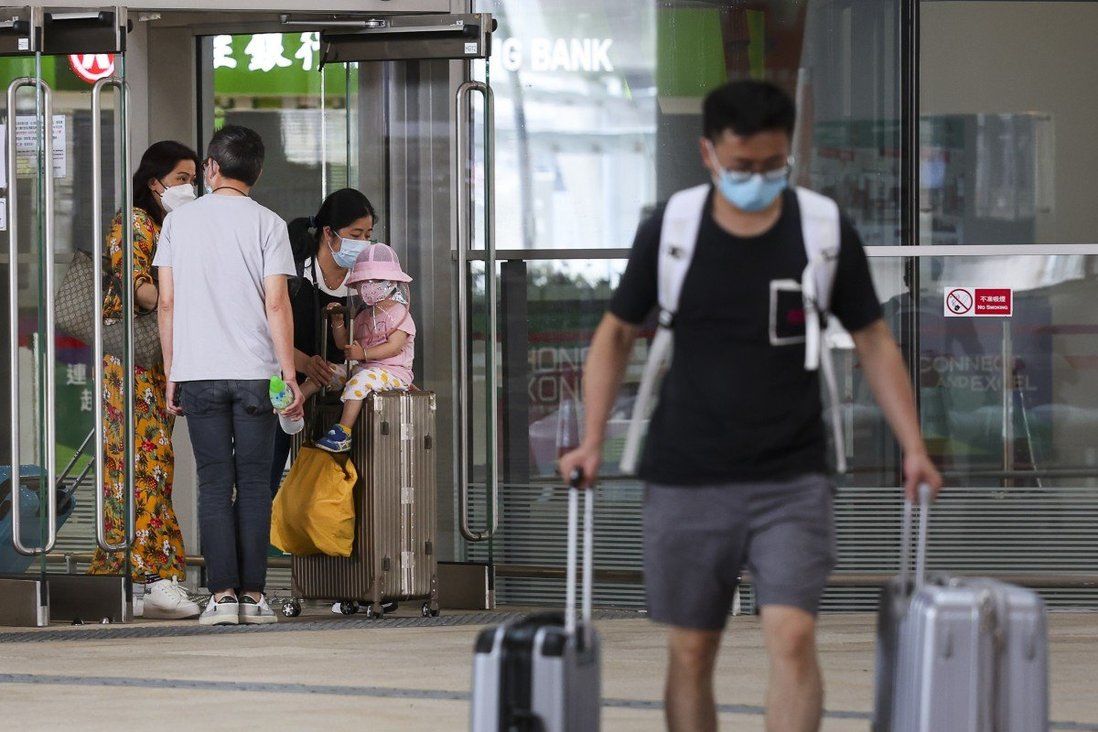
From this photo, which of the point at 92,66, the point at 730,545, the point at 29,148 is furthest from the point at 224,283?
the point at 730,545

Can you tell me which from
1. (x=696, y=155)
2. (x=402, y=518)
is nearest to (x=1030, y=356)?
(x=696, y=155)

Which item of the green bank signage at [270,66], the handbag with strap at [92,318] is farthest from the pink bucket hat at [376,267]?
the green bank signage at [270,66]

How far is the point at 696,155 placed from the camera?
7.66 metres

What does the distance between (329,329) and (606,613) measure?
1617 mm

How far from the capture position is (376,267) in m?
6.67

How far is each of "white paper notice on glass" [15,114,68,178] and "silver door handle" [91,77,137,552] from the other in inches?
5.4

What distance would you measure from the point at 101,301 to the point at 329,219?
88cm

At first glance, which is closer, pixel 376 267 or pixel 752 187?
pixel 752 187

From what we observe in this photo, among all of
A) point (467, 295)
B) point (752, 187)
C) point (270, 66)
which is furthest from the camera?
point (270, 66)

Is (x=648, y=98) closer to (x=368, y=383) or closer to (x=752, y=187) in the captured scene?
(x=368, y=383)

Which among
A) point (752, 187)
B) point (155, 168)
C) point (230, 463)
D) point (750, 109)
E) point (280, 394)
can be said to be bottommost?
point (230, 463)

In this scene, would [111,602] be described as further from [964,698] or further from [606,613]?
[964,698]

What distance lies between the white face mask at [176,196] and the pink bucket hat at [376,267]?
2.15 feet

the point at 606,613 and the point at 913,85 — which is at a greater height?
the point at 913,85
